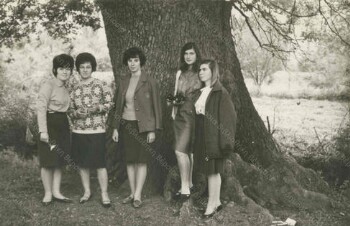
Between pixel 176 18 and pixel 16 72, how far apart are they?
16.3m

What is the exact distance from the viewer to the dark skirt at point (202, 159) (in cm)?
565

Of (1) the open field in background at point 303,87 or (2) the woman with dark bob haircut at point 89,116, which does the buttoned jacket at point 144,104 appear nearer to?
(2) the woman with dark bob haircut at point 89,116

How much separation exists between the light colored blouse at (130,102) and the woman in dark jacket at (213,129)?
2.70 feet

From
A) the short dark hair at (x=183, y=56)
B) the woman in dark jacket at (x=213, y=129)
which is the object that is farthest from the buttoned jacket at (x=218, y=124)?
the short dark hair at (x=183, y=56)

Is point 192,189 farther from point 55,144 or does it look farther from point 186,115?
point 55,144

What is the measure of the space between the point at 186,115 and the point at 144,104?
553 millimetres

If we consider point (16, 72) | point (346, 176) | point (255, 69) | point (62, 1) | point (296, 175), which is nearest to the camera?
point (296, 175)

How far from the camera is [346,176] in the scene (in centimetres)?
1007

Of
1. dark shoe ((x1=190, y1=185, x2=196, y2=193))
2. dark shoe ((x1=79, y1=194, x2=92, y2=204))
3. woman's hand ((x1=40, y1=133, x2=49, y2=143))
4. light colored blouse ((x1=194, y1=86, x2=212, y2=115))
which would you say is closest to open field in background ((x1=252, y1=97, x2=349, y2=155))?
dark shoe ((x1=190, y1=185, x2=196, y2=193))

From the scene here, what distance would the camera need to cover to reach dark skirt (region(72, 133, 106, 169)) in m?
5.89

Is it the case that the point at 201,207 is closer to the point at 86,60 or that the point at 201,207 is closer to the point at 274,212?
the point at 274,212

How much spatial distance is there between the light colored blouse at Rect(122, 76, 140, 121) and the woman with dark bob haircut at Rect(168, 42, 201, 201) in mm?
480

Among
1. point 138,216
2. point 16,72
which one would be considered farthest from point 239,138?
point 16,72

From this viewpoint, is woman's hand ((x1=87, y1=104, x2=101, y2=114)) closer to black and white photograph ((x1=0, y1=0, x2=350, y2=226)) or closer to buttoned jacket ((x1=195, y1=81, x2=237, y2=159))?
black and white photograph ((x1=0, y1=0, x2=350, y2=226))
